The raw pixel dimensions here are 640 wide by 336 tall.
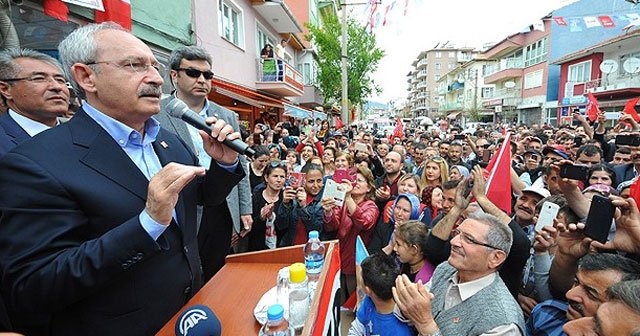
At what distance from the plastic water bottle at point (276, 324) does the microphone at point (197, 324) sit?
18 cm

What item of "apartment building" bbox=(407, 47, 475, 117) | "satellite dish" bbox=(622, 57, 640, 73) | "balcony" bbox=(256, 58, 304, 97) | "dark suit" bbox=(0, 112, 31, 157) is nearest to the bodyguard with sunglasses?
"dark suit" bbox=(0, 112, 31, 157)

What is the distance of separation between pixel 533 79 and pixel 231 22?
105ft

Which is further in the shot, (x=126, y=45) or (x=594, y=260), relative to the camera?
(x=594, y=260)

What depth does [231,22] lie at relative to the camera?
11.1 meters

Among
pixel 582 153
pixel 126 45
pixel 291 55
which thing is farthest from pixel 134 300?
pixel 291 55

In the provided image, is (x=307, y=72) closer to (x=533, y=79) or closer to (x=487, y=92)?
(x=533, y=79)

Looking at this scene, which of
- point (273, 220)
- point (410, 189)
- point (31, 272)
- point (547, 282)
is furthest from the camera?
point (410, 189)

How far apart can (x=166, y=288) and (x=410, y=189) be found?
3170mm

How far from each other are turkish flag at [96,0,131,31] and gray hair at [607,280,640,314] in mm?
6057

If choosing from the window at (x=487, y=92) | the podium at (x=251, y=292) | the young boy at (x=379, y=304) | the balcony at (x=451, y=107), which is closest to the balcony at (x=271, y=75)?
the young boy at (x=379, y=304)

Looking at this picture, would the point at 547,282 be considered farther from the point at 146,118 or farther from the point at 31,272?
the point at 31,272

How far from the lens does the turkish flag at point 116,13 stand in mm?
4832

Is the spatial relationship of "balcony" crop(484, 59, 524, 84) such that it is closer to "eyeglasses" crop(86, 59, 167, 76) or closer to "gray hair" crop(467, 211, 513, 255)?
"gray hair" crop(467, 211, 513, 255)

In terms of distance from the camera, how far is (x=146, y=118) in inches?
58.8
